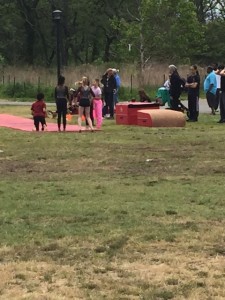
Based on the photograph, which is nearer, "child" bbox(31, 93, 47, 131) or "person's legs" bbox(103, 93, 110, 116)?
"child" bbox(31, 93, 47, 131)

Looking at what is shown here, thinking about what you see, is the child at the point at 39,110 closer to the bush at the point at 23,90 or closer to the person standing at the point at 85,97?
the person standing at the point at 85,97

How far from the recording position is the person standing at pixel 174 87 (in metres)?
20.2

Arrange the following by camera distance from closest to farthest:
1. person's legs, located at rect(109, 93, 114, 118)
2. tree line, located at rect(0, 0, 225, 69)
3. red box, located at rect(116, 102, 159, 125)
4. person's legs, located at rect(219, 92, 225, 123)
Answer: person's legs, located at rect(219, 92, 225, 123)
red box, located at rect(116, 102, 159, 125)
person's legs, located at rect(109, 93, 114, 118)
tree line, located at rect(0, 0, 225, 69)

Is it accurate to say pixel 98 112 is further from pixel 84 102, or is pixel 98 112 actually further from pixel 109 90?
pixel 109 90

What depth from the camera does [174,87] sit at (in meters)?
20.4

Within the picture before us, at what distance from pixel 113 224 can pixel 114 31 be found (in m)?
59.8

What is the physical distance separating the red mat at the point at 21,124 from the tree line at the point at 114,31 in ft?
A: 79.2

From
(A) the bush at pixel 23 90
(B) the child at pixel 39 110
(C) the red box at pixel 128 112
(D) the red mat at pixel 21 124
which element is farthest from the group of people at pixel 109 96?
(A) the bush at pixel 23 90

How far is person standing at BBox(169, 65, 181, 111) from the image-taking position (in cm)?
2017

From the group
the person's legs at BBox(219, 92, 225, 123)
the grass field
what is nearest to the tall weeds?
the person's legs at BBox(219, 92, 225, 123)

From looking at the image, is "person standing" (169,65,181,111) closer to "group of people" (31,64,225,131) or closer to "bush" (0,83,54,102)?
"group of people" (31,64,225,131)

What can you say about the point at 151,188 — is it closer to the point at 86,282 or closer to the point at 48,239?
the point at 48,239

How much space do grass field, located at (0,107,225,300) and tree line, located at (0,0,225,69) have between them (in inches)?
1355

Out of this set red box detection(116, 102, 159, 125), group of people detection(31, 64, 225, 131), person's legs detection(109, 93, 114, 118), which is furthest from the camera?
person's legs detection(109, 93, 114, 118)
